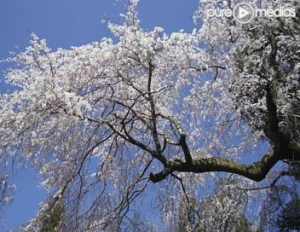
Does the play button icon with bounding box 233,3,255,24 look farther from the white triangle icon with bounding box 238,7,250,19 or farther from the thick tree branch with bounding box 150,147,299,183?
the thick tree branch with bounding box 150,147,299,183

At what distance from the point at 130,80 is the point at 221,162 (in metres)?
1.38

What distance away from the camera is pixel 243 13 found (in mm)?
4156

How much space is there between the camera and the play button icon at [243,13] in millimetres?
4003

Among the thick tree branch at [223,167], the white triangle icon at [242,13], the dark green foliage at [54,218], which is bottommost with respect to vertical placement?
the dark green foliage at [54,218]

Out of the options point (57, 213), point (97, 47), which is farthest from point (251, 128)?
point (57, 213)

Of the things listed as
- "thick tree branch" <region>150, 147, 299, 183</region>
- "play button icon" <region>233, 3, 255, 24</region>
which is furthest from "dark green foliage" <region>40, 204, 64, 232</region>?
"play button icon" <region>233, 3, 255, 24</region>

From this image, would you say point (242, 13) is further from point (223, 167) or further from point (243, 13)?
point (223, 167)

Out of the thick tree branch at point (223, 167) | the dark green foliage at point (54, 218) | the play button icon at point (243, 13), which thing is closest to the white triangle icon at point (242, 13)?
the play button icon at point (243, 13)

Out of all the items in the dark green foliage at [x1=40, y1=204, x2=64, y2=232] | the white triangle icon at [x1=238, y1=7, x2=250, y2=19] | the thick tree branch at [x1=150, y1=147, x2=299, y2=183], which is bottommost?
the dark green foliage at [x1=40, y1=204, x2=64, y2=232]

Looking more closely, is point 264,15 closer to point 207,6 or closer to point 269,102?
point 269,102

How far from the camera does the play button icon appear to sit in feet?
13.1

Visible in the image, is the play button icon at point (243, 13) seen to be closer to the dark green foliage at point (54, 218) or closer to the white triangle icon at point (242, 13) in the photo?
the white triangle icon at point (242, 13)

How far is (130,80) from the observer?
15.0 feet

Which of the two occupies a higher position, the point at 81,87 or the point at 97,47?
the point at 97,47
